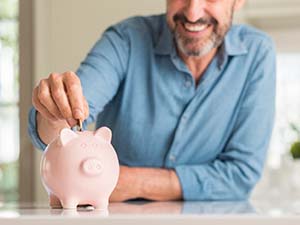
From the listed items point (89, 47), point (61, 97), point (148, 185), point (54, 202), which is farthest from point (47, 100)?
point (89, 47)

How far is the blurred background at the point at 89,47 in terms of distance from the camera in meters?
2.31

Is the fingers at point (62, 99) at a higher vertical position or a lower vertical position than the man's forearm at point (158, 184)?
higher

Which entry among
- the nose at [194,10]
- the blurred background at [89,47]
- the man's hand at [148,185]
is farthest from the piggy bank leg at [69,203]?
the blurred background at [89,47]

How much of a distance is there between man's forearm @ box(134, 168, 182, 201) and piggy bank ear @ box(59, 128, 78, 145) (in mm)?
454

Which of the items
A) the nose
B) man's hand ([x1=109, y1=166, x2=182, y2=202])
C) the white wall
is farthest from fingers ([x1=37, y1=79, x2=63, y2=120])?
the white wall

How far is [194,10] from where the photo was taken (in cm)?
130

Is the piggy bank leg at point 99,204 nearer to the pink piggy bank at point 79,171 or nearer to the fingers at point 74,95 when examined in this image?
the pink piggy bank at point 79,171

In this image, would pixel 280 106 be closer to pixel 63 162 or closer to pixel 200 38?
pixel 200 38

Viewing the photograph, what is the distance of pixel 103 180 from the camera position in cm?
78

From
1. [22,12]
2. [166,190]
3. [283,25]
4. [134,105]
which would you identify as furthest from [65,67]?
[166,190]

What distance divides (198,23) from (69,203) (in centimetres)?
65

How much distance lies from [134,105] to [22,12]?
1243mm

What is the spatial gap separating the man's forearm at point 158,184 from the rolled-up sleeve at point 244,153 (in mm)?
23

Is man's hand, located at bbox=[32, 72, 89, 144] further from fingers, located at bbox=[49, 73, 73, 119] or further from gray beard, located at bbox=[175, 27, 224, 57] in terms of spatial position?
gray beard, located at bbox=[175, 27, 224, 57]
